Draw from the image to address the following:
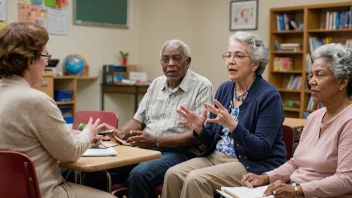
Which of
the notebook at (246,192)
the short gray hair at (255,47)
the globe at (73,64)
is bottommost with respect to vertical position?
the notebook at (246,192)

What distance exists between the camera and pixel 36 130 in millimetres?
1867

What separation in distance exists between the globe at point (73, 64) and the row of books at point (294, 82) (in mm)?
3135

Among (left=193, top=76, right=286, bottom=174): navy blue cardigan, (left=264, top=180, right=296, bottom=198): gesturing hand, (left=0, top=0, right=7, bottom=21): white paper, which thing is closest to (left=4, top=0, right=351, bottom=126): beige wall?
(left=0, top=0, right=7, bottom=21): white paper

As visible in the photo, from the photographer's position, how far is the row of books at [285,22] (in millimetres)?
6383

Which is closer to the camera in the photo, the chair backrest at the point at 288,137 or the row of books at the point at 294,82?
the chair backrest at the point at 288,137

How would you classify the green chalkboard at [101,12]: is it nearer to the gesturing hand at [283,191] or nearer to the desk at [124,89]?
the desk at [124,89]

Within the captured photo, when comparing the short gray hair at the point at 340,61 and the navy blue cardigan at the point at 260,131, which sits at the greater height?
the short gray hair at the point at 340,61

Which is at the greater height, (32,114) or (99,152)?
(32,114)

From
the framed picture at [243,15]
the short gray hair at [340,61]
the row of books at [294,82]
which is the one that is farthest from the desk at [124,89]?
the short gray hair at [340,61]

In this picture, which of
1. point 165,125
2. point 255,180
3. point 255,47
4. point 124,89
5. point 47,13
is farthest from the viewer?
point 124,89

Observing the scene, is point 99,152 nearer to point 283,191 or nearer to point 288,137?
point 283,191

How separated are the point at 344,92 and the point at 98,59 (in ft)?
17.5

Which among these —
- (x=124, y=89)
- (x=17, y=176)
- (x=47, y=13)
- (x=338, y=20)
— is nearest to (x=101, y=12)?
(x=47, y=13)

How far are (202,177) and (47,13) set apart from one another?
14.7 ft
